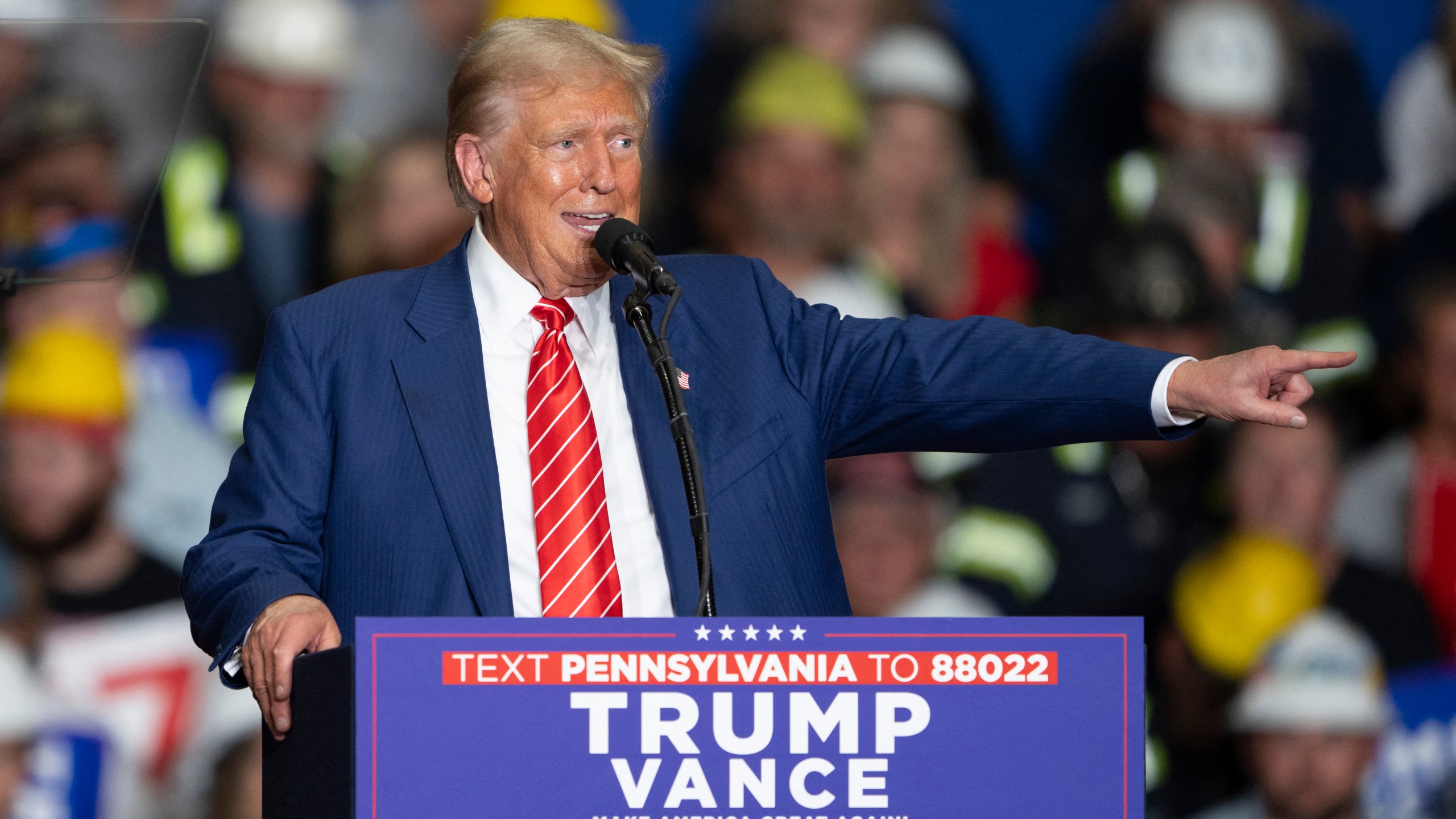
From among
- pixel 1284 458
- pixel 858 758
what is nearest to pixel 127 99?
pixel 858 758

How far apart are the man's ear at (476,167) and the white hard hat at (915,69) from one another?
9.03 ft

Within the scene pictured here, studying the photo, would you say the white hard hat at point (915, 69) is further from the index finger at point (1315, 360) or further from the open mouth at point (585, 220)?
the index finger at point (1315, 360)

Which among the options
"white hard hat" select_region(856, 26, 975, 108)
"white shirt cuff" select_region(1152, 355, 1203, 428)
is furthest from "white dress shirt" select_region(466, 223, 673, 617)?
"white hard hat" select_region(856, 26, 975, 108)

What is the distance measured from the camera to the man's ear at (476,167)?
79.0 inches

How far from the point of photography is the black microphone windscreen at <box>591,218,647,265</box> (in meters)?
1.71

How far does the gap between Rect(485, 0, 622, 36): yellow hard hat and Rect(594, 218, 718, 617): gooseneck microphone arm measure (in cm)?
276

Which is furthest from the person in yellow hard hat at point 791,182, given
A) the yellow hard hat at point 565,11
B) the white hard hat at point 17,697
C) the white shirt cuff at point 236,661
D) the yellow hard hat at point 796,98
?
the white shirt cuff at point 236,661

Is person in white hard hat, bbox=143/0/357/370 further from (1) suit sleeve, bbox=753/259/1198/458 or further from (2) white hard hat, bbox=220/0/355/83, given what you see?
(1) suit sleeve, bbox=753/259/1198/458

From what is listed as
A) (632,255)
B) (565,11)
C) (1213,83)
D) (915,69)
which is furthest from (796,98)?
(632,255)

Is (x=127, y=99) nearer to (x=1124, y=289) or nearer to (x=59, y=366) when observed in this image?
(x=59, y=366)

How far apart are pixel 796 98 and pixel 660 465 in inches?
113

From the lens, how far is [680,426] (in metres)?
1.60

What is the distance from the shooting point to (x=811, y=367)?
1985mm

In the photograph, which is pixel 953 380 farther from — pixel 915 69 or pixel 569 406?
pixel 915 69
